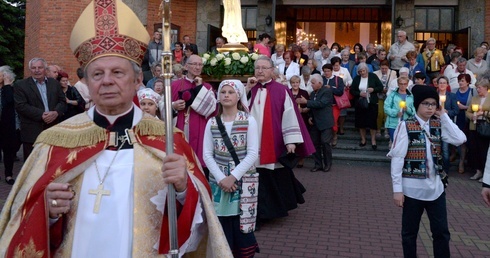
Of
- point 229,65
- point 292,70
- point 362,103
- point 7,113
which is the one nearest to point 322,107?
point 362,103

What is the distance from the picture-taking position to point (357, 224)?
24.5 ft

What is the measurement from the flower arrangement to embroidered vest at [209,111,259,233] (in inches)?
106

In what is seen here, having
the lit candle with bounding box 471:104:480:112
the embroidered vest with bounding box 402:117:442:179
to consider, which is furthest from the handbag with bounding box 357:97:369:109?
the embroidered vest with bounding box 402:117:442:179

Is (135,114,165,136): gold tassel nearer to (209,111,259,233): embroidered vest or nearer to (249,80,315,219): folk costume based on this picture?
(209,111,259,233): embroidered vest

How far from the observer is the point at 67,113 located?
398 inches

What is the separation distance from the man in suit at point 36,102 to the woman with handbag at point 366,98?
706 cm

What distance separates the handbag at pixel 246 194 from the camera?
4938mm

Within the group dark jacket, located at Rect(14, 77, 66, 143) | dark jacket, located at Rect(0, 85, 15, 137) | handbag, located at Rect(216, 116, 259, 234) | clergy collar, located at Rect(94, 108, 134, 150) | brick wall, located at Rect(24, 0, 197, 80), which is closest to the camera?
clergy collar, located at Rect(94, 108, 134, 150)

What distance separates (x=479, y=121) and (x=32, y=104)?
854 centimetres

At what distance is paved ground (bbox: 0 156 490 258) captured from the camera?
631 centimetres

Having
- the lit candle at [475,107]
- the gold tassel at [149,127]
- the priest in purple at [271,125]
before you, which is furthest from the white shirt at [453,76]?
the gold tassel at [149,127]

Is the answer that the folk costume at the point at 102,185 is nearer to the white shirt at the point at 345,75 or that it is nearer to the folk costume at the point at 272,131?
the folk costume at the point at 272,131

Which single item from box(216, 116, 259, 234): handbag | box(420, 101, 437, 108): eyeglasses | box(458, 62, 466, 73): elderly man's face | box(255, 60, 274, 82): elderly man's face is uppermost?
box(458, 62, 466, 73): elderly man's face

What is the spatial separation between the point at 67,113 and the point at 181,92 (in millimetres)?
4403
